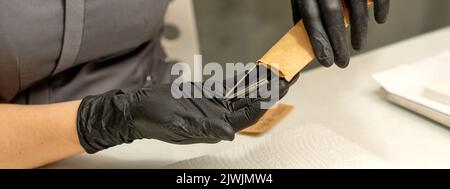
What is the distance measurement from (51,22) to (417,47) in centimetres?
83

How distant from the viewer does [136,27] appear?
0.93m

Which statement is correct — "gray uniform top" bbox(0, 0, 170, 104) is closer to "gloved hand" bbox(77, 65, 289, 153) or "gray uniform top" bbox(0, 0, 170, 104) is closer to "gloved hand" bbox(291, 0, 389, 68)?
"gloved hand" bbox(77, 65, 289, 153)

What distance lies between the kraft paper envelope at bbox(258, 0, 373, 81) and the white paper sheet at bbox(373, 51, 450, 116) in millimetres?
276

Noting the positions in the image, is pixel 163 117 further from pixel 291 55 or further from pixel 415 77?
pixel 415 77

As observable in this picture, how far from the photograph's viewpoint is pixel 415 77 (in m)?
0.92

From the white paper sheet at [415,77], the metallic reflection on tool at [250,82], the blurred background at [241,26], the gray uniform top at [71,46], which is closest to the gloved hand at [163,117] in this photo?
the metallic reflection on tool at [250,82]

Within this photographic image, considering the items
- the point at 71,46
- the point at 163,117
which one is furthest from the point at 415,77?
the point at 71,46

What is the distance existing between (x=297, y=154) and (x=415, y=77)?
33 cm

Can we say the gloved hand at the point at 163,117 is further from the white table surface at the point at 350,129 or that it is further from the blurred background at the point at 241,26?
the blurred background at the point at 241,26

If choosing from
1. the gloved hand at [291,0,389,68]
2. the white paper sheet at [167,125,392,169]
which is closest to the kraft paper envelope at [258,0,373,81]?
the gloved hand at [291,0,389,68]

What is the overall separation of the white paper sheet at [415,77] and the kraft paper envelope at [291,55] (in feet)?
0.91

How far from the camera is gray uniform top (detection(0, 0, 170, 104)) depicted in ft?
2.64
